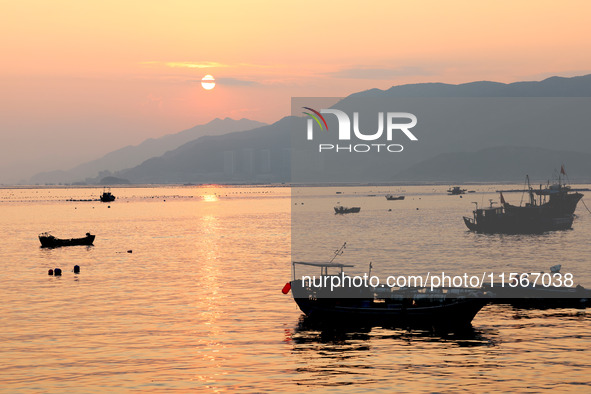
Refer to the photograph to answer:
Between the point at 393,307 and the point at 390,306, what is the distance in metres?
0.28

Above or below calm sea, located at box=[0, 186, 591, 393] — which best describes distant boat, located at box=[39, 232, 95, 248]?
above

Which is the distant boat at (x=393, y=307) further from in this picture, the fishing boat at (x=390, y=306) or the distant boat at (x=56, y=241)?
the distant boat at (x=56, y=241)

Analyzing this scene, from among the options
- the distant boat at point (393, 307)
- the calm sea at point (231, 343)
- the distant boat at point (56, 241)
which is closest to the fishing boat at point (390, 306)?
the distant boat at point (393, 307)

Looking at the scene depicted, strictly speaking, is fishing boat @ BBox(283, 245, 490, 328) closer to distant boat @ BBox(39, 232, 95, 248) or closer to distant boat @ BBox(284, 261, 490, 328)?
distant boat @ BBox(284, 261, 490, 328)

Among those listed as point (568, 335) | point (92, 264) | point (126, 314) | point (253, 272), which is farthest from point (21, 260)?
point (568, 335)

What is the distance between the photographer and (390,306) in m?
67.1

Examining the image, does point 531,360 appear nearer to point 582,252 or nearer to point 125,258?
point 125,258

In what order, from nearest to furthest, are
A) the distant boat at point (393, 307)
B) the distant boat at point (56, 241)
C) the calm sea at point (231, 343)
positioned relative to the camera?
the calm sea at point (231, 343) → the distant boat at point (393, 307) → the distant boat at point (56, 241)

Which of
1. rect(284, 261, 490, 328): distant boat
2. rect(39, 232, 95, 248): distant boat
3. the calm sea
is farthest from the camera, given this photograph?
rect(39, 232, 95, 248): distant boat

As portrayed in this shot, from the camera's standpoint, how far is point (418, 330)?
6525 cm

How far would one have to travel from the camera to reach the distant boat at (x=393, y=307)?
66250mm

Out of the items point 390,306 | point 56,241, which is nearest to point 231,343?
point 390,306

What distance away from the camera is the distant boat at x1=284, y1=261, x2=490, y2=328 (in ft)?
217

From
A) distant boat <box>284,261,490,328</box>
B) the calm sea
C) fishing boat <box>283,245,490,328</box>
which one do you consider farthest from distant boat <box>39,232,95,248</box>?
distant boat <box>284,261,490,328</box>
